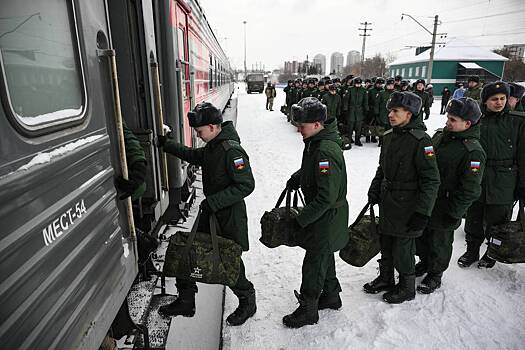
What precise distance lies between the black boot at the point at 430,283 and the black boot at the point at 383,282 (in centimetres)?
27

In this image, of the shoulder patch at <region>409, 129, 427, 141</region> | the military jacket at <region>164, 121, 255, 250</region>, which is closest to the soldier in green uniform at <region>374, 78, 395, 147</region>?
the shoulder patch at <region>409, 129, 427, 141</region>

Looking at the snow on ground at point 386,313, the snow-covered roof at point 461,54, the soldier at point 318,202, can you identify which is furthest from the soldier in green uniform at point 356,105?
the snow-covered roof at point 461,54

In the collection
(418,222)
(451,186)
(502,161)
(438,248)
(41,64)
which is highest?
(41,64)

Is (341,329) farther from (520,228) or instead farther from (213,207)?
(520,228)

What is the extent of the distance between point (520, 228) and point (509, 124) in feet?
3.40

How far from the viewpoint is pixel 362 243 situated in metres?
3.26

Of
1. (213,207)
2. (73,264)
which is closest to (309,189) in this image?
(213,207)

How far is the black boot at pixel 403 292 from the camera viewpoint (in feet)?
11.0

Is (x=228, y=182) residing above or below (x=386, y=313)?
above

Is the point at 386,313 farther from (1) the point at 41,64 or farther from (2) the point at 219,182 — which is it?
(1) the point at 41,64

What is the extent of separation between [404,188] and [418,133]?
468 mm

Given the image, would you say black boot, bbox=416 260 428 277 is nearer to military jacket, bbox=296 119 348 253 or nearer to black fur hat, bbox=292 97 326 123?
military jacket, bbox=296 119 348 253

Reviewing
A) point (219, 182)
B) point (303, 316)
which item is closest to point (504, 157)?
point (303, 316)

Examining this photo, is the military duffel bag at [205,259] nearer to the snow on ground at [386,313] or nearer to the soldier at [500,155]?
the snow on ground at [386,313]
